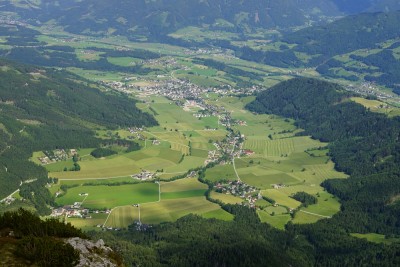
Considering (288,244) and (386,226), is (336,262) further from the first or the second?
(386,226)

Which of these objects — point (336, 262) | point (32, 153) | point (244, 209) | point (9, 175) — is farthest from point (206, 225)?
point (32, 153)

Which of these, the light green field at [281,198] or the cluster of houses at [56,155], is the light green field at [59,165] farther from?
the light green field at [281,198]

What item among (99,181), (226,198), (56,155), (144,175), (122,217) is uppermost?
(56,155)

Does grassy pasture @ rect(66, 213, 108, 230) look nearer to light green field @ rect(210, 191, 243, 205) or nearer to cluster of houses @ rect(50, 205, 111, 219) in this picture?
cluster of houses @ rect(50, 205, 111, 219)

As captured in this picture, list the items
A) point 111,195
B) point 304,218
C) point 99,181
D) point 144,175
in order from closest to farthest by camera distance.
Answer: point 304,218 < point 111,195 < point 99,181 < point 144,175

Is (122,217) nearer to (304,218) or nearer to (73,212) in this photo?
(73,212)

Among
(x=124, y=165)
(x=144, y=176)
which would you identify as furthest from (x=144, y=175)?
(x=124, y=165)
